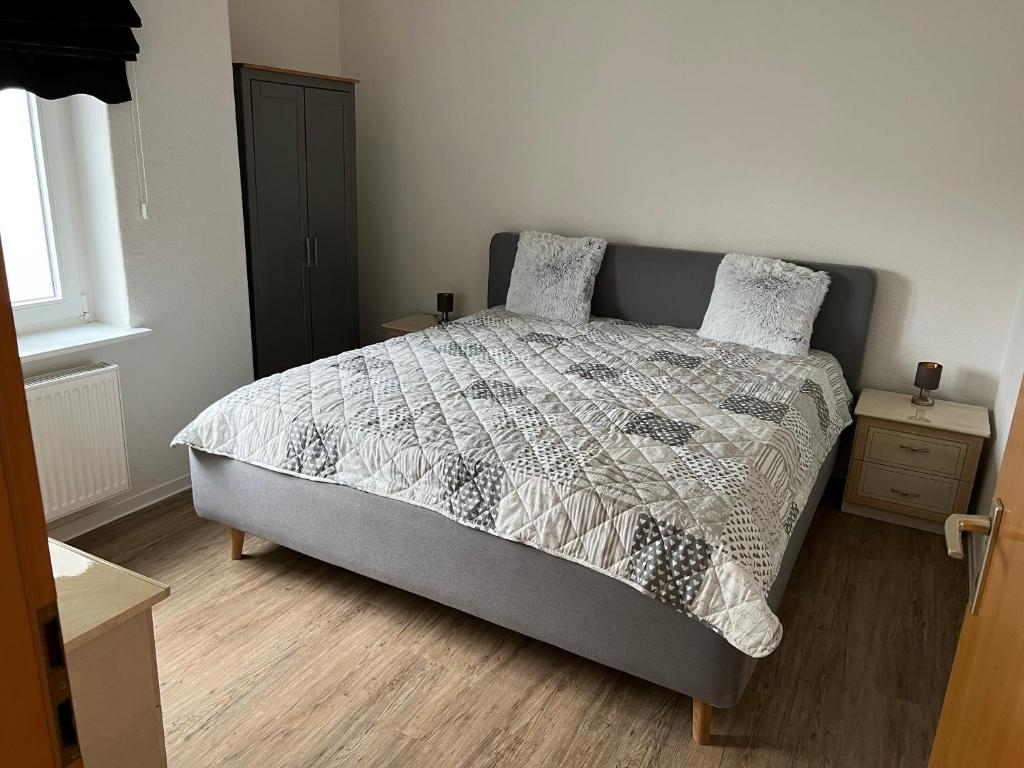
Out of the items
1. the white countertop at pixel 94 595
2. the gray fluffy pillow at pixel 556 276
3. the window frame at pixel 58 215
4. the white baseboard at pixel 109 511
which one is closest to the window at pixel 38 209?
the window frame at pixel 58 215

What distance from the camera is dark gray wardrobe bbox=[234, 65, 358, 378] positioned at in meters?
3.67

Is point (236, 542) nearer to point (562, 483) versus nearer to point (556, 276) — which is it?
point (562, 483)

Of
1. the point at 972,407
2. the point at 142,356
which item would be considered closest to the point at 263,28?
the point at 142,356

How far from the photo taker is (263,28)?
13.1 feet

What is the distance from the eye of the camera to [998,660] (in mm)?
985

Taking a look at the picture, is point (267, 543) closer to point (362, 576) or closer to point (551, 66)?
point (362, 576)

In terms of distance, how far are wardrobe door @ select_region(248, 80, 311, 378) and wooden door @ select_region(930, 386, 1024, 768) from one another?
3357mm

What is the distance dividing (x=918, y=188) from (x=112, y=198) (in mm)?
3384

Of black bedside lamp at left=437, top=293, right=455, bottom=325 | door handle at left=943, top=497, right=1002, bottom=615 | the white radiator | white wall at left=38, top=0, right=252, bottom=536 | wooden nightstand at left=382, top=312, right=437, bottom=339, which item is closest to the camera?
door handle at left=943, top=497, right=1002, bottom=615

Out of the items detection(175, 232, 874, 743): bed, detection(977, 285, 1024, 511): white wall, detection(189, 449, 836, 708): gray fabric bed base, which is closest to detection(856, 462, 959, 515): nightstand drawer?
detection(977, 285, 1024, 511): white wall

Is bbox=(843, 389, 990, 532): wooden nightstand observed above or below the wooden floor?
above

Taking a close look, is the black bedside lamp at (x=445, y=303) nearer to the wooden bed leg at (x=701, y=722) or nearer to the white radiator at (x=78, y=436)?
the white radiator at (x=78, y=436)

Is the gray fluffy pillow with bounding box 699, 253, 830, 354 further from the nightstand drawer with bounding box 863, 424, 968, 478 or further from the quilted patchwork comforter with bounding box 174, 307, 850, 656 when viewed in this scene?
the nightstand drawer with bounding box 863, 424, 968, 478

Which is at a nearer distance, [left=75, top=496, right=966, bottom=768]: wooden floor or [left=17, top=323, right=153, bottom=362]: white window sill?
[left=75, top=496, right=966, bottom=768]: wooden floor
